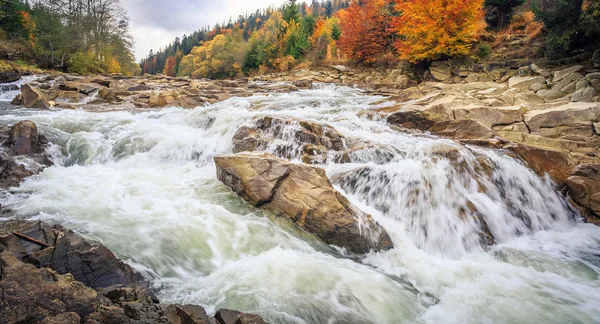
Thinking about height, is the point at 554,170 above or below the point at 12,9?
below

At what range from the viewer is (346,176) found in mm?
6391

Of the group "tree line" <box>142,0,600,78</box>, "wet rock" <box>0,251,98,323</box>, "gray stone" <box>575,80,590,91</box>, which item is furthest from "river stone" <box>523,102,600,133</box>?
"wet rock" <box>0,251,98,323</box>

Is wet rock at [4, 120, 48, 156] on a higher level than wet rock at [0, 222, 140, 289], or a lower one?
higher

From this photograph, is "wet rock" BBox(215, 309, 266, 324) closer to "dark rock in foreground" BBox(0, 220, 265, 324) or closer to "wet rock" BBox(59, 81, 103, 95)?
"dark rock in foreground" BBox(0, 220, 265, 324)

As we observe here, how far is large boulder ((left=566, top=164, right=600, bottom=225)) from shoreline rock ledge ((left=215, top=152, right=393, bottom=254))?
463cm

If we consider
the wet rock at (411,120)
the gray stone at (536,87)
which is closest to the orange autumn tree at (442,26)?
the gray stone at (536,87)

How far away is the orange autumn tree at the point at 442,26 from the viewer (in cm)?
1791

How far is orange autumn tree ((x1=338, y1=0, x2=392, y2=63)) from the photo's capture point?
1078 inches

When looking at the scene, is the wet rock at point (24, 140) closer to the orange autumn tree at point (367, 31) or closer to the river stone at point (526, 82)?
the river stone at point (526, 82)

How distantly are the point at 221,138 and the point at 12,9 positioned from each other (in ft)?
110

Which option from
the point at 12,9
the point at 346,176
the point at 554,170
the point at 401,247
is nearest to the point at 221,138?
the point at 346,176

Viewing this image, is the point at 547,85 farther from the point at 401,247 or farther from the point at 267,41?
the point at 267,41

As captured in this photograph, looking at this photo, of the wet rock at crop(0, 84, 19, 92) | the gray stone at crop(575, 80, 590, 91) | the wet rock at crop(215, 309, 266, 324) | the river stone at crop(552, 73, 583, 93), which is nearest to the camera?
the wet rock at crop(215, 309, 266, 324)

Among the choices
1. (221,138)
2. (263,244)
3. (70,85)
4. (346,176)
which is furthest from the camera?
(70,85)
